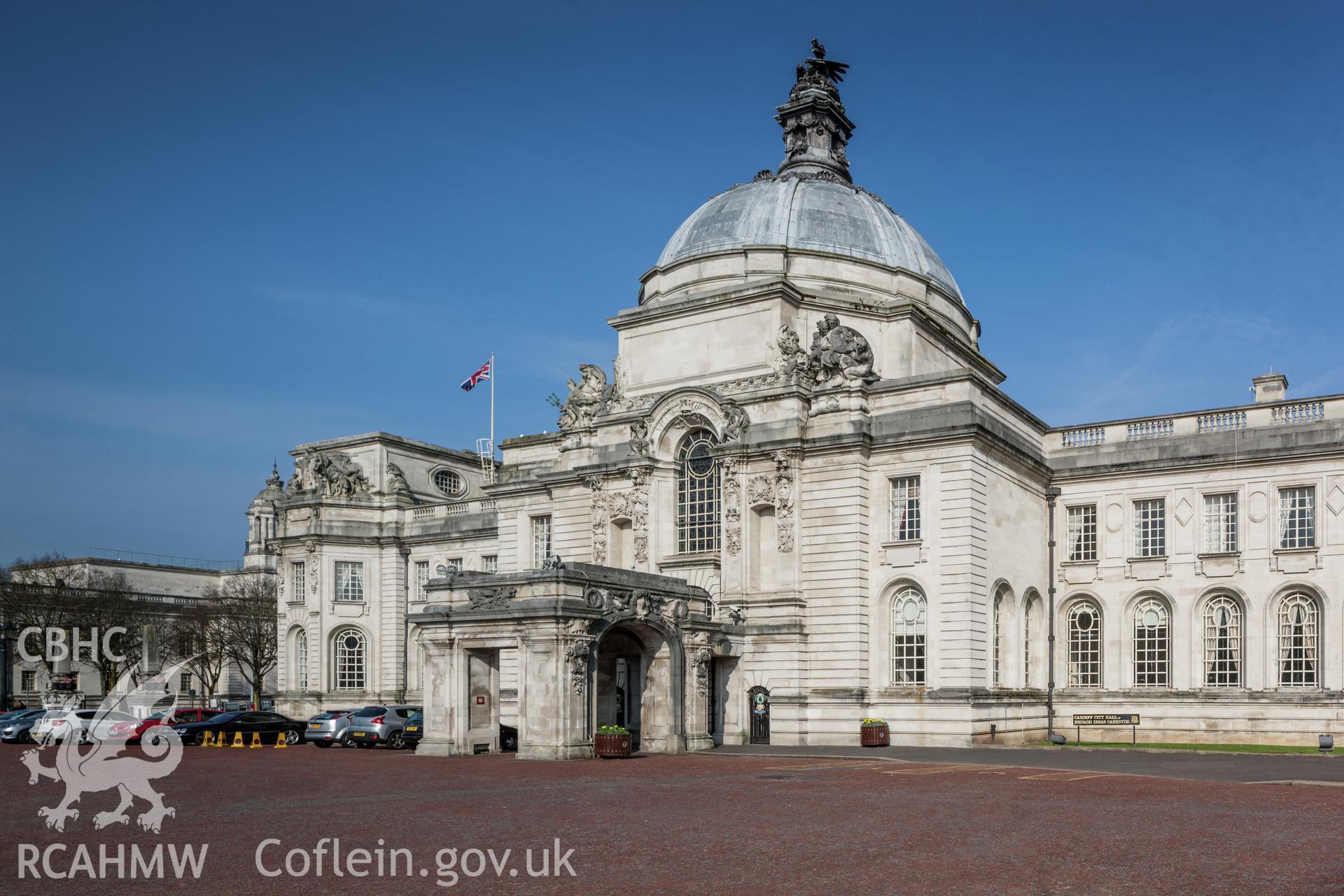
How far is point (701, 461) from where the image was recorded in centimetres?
4562

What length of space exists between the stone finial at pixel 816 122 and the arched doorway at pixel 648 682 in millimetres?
27871

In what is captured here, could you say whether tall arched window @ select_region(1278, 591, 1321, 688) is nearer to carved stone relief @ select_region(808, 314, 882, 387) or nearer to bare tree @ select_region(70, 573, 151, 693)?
carved stone relief @ select_region(808, 314, 882, 387)

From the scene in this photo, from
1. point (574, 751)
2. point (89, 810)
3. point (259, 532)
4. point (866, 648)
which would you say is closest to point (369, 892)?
point (89, 810)

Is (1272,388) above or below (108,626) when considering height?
above

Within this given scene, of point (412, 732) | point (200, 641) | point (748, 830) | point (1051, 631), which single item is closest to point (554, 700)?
point (412, 732)

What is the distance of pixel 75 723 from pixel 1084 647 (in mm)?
33768

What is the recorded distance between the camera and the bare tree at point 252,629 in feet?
257

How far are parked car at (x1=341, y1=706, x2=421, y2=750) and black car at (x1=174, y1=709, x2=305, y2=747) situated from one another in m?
4.69

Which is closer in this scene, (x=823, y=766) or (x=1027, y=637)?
(x=823, y=766)

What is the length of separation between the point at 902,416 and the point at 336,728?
2244 centimetres

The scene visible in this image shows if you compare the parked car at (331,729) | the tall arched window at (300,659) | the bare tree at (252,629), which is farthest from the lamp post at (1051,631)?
the bare tree at (252,629)

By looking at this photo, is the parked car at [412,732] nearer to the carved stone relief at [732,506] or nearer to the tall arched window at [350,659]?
the carved stone relief at [732,506]

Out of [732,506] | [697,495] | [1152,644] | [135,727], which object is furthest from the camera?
[697,495]

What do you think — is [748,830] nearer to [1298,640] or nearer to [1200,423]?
[1298,640]
